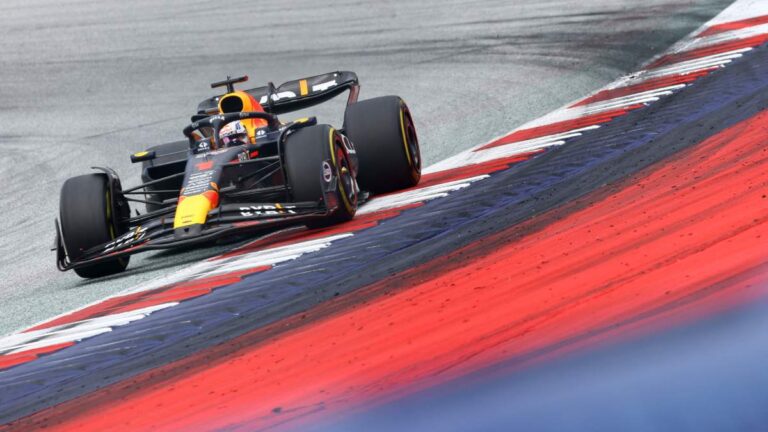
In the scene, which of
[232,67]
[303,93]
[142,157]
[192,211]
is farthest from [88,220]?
[232,67]

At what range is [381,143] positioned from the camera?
32.3 feet

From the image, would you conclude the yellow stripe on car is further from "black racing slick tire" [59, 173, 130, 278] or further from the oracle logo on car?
the oracle logo on car

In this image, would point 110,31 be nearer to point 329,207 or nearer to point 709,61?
point 709,61

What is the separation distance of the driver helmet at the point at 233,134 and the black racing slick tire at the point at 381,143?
843 mm

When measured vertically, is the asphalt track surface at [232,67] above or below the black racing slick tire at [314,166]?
below

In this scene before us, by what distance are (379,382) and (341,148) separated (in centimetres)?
439

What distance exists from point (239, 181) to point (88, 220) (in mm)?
1111

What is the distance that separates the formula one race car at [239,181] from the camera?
27.6ft

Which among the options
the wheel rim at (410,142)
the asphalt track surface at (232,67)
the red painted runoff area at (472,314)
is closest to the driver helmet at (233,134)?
the asphalt track surface at (232,67)

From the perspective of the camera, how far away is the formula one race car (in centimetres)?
842

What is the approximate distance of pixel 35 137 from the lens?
52.6 ft

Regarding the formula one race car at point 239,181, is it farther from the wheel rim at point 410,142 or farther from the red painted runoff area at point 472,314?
the red painted runoff area at point 472,314

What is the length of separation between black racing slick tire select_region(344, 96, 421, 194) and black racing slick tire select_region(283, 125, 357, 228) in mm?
1053

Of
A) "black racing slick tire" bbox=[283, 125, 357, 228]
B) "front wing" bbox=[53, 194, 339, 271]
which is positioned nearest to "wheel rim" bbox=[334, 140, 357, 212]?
"black racing slick tire" bbox=[283, 125, 357, 228]
